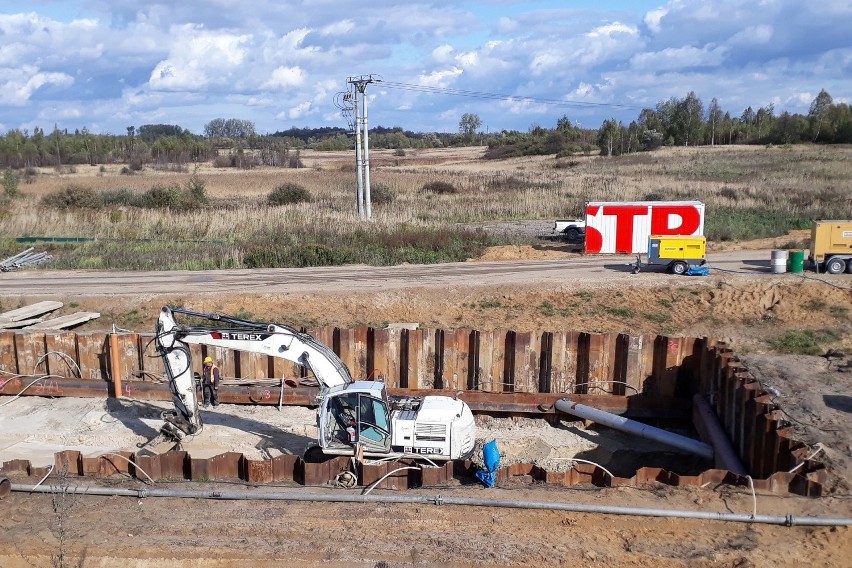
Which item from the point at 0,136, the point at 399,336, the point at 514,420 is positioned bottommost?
the point at 514,420

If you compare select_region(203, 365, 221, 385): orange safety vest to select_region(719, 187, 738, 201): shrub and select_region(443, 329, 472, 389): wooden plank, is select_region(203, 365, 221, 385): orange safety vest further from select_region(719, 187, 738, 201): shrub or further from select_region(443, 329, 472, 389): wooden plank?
select_region(719, 187, 738, 201): shrub

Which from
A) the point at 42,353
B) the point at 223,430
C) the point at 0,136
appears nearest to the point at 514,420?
the point at 223,430

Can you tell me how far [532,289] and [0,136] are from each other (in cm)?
12308

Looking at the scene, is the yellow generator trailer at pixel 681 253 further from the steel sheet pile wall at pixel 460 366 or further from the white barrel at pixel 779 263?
the steel sheet pile wall at pixel 460 366

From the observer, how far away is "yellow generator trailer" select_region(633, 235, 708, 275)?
2867 cm

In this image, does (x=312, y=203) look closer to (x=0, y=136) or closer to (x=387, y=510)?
(x=387, y=510)

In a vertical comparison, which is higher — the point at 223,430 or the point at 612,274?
the point at 612,274

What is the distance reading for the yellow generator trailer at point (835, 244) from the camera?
91.7 ft

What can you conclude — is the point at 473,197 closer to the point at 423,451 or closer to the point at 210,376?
the point at 210,376

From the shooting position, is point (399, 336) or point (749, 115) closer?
point (399, 336)

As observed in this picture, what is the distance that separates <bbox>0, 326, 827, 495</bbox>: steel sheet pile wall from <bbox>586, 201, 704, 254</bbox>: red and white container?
15395mm

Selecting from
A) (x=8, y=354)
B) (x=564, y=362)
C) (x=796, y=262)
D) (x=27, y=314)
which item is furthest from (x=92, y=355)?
(x=796, y=262)

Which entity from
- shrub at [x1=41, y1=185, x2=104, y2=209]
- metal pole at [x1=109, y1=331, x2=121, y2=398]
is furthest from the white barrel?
shrub at [x1=41, y1=185, x2=104, y2=209]

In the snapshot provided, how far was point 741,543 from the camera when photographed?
1088cm
